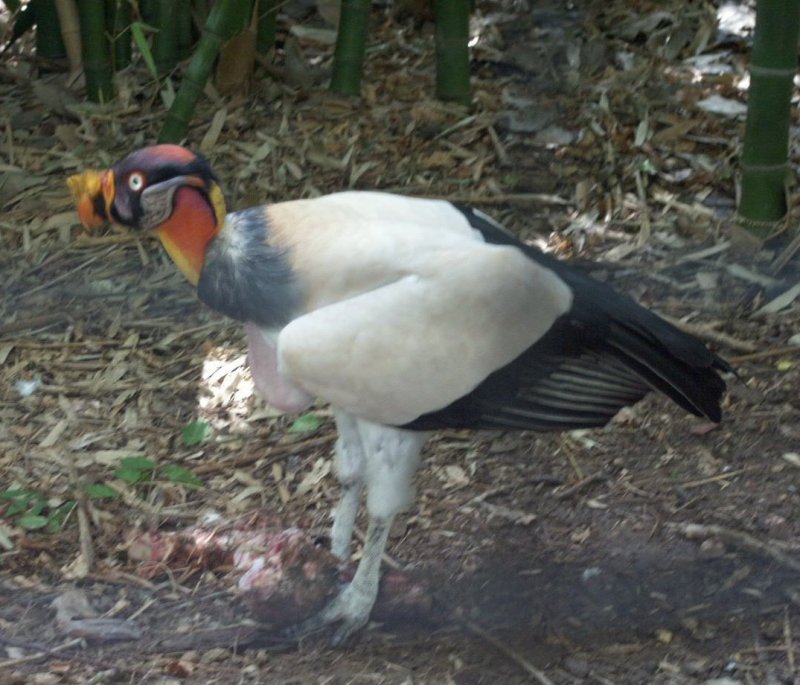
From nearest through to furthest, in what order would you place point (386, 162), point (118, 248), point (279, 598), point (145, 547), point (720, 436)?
point (279, 598)
point (145, 547)
point (720, 436)
point (118, 248)
point (386, 162)

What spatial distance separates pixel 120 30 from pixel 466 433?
1.37m

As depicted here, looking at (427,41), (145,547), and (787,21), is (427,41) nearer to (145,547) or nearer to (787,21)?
(787,21)

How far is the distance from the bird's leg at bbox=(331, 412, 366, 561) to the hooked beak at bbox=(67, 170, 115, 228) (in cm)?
44

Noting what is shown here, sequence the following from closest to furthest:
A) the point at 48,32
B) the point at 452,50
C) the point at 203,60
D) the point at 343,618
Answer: the point at 343,618
the point at 203,60
the point at 452,50
the point at 48,32

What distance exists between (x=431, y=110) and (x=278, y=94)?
1.22 feet

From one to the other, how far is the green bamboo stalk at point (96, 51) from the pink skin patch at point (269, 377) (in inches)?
54.1

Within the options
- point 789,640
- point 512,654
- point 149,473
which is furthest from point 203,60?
point 789,640

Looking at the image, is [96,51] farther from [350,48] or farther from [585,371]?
[585,371]

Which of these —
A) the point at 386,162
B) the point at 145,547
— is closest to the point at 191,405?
the point at 145,547

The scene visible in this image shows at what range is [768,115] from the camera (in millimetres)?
2521

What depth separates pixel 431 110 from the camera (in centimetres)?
303

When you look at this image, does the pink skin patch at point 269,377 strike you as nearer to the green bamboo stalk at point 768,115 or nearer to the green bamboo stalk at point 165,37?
the green bamboo stalk at point 768,115

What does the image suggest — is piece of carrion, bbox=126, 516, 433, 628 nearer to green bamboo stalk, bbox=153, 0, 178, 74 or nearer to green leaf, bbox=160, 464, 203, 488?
green leaf, bbox=160, 464, 203, 488

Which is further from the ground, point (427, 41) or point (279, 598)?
point (427, 41)
